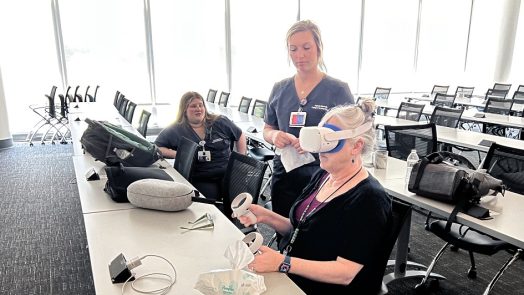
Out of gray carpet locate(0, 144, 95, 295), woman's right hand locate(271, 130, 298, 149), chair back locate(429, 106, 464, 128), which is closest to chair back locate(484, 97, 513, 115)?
chair back locate(429, 106, 464, 128)

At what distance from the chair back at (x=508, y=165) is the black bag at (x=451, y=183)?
58 centimetres

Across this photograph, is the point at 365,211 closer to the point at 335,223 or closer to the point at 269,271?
the point at 335,223

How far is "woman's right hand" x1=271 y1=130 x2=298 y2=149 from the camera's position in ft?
7.72

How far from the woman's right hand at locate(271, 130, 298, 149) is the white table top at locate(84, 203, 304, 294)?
0.57 meters

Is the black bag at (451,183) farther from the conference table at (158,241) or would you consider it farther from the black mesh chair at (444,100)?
the black mesh chair at (444,100)

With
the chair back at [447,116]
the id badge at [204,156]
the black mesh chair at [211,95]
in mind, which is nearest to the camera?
the id badge at [204,156]

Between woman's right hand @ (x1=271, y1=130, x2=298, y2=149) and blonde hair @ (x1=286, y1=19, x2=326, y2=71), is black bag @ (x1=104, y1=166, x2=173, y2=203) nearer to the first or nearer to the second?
woman's right hand @ (x1=271, y1=130, x2=298, y2=149)

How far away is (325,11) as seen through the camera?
9086mm

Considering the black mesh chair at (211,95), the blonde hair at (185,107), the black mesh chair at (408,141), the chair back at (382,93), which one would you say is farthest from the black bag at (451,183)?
the chair back at (382,93)

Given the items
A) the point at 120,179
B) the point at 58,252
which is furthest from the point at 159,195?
the point at 58,252

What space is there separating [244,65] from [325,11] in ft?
7.27

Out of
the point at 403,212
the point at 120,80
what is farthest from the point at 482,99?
the point at 403,212

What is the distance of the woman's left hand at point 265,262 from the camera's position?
1348 millimetres

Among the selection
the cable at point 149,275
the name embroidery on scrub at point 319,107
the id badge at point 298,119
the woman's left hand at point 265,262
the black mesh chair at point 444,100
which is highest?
the name embroidery on scrub at point 319,107
